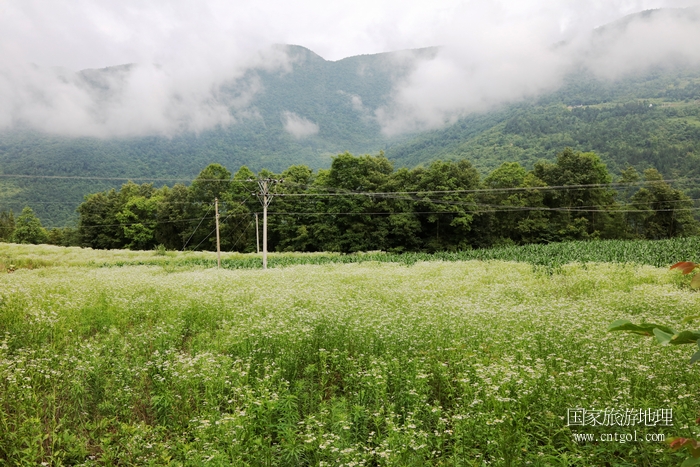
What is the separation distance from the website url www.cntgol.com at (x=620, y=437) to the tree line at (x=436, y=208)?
41848 millimetres

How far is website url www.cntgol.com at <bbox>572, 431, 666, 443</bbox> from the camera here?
13.5 ft

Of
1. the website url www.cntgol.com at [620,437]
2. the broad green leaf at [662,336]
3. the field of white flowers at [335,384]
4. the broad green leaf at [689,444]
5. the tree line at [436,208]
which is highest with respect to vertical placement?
the tree line at [436,208]

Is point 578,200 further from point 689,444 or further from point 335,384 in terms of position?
point 689,444

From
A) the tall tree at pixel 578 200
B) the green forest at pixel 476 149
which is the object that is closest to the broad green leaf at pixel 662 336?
the green forest at pixel 476 149

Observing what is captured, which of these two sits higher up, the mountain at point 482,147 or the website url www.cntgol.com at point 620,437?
the mountain at point 482,147

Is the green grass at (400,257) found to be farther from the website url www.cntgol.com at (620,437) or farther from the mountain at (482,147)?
the mountain at (482,147)

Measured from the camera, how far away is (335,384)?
6.47m

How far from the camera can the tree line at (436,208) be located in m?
48.6

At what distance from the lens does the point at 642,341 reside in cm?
671

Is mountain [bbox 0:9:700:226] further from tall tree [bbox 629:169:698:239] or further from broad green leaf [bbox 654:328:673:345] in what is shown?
broad green leaf [bbox 654:328:673:345]

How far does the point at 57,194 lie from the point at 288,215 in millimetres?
77595

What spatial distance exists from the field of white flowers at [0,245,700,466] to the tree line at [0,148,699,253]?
1470 inches

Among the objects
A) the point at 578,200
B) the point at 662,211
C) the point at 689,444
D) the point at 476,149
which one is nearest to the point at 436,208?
the point at 578,200

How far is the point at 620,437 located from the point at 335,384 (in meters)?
4.04
